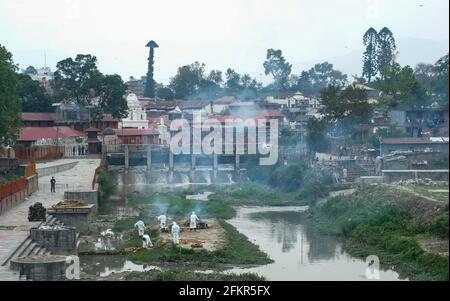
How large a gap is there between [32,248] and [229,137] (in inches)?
1373

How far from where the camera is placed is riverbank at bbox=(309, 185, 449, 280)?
19.0 m

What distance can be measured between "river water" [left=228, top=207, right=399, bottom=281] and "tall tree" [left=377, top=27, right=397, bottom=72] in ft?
135

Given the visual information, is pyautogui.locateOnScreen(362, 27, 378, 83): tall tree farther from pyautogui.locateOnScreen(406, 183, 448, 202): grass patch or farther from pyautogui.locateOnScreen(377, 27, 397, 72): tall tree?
pyautogui.locateOnScreen(406, 183, 448, 202): grass patch

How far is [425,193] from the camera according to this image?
26.0 metres

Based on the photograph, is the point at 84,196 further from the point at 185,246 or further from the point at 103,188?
the point at 185,246

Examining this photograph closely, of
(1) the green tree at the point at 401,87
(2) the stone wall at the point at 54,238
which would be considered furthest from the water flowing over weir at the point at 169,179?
(2) the stone wall at the point at 54,238

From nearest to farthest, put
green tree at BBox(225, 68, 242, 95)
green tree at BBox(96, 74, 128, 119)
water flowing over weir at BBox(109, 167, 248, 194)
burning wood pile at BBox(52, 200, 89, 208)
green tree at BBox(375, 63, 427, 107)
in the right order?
burning wood pile at BBox(52, 200, 89, 208) < water flowing over weir at BBox(109, 167, 248, 194) < green tree at BBox(375, 63, 427, 107) < green tree at BBox(96, 74, 128, 119) < green tree at BBox(225, 68, 242, 95)

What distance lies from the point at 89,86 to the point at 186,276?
4297 centimetres

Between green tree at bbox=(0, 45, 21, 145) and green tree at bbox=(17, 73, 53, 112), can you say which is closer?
green tree at bbox=(0, 45, 21, 145)

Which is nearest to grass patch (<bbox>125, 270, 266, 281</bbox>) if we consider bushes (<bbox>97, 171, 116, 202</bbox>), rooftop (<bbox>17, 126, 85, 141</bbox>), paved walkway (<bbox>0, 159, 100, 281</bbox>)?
paved walkway (<bbox>0, 159, 100, 281</bbox>)

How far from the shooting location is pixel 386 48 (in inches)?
2832

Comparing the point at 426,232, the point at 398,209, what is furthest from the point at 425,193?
the point at 426,232

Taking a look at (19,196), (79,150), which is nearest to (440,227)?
(19,196)
